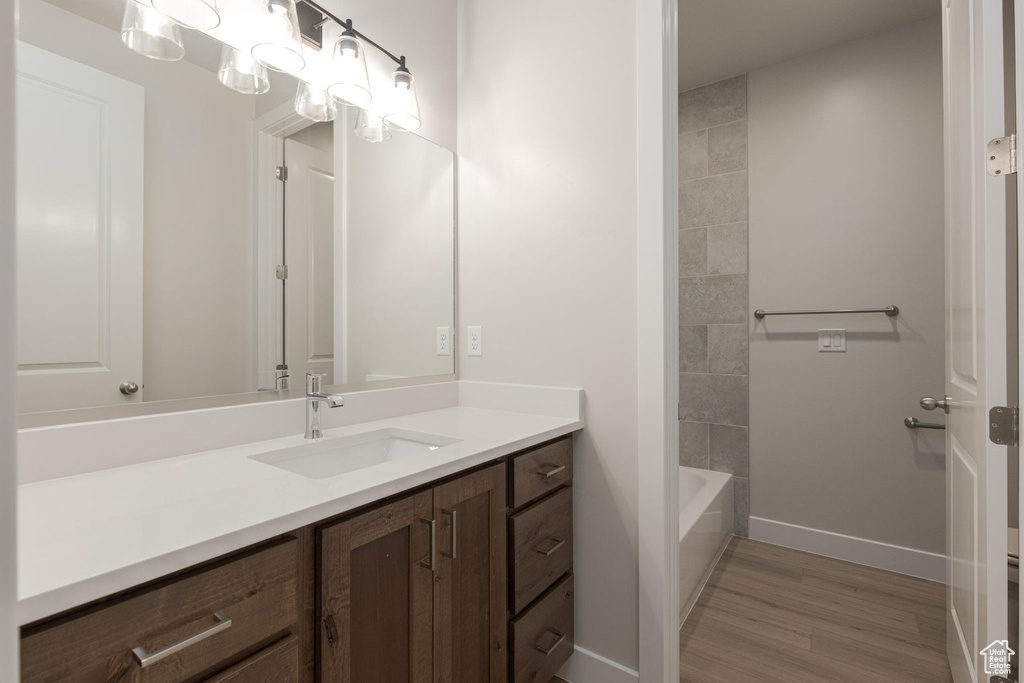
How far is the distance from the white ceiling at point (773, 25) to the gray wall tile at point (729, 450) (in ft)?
6.63

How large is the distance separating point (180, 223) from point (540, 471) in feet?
3.64

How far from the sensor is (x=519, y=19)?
1701 mm

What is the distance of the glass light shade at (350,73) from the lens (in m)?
1.40

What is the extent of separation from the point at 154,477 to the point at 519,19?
1773 millimetres

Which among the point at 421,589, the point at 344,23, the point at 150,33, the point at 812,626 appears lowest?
the point at 812,626

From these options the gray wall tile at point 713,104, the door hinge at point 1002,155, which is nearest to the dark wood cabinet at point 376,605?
the door hinge at point 1002,155

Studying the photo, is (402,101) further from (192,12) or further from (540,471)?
(540,471)

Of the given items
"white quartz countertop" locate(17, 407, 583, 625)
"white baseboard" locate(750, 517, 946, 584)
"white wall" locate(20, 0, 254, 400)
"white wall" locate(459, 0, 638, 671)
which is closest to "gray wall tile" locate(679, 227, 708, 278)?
"white baseboard" locate(750, 517, 946, 584)

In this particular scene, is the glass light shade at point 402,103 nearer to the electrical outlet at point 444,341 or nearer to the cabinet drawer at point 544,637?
the electrical outlet at point 444,341

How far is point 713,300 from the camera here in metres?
2.80

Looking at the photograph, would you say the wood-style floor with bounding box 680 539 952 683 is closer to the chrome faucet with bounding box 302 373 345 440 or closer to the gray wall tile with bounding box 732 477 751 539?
the gray wall tile with bounding box 732 477 751 539

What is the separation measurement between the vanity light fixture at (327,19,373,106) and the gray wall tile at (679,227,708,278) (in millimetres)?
2030

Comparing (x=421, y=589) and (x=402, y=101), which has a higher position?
(x=402, y=101)

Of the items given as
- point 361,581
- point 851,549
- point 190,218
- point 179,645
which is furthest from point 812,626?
point 190,218
